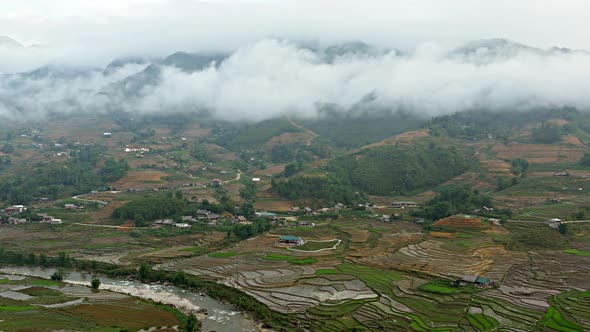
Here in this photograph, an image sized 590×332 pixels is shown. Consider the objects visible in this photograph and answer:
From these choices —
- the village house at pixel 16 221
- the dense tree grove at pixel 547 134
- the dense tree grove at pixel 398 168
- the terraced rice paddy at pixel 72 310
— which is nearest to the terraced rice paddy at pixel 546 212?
the dense tree grove at pixel 398 168

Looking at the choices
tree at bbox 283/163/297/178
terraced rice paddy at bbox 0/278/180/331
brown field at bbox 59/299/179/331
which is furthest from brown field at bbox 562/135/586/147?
brown field at bbox 59/299/179/331

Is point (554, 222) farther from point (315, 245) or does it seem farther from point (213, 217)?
point (213, 217)

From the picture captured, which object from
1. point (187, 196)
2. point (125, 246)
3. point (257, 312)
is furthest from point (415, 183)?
point (257, 312)

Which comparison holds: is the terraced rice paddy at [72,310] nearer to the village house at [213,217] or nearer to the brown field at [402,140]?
the village house at [213,217]

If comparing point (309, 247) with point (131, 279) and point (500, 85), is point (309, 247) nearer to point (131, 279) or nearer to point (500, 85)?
point (131, 279)

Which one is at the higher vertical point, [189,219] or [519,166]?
[519,166]

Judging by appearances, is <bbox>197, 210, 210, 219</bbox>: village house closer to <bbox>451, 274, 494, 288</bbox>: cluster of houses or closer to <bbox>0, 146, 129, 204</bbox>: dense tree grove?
<bbox>0, 146, 129, 204</bbox>: dense tree grove

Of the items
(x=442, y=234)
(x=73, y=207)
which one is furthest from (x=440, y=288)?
(x=73, y=207)
